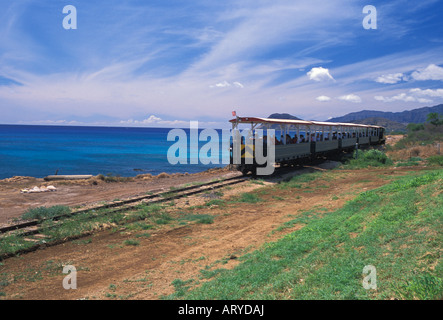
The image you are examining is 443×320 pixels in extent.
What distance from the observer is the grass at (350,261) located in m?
3.84

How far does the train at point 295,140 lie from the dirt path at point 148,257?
7.12 m

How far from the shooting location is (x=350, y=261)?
4.93 m

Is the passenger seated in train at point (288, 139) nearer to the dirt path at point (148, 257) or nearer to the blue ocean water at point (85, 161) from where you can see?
the dirt path at point (148, 257)

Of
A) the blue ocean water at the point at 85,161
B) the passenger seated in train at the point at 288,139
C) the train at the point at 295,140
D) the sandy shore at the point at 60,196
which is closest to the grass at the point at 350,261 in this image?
the sandy shore at the point at 60,196

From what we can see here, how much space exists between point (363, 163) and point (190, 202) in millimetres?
16845

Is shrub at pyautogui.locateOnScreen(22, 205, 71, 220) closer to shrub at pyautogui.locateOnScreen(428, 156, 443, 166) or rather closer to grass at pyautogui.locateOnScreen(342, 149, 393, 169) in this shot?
grass at pyautogui.locateOnScreen(342, 149, 393, 169)

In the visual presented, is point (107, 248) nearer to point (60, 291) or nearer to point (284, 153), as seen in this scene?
point (60, 291)

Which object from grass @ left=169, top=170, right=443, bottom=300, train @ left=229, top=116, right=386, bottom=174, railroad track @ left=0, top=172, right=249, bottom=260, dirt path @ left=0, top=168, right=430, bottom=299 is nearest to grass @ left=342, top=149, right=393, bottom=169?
train @ left=229, top=116, right=386, bottom=174

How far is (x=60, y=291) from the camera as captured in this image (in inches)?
218

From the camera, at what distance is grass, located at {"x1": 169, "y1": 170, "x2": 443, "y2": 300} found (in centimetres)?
384

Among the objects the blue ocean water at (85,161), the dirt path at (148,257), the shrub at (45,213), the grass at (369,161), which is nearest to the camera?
the dirt path at (148,257)

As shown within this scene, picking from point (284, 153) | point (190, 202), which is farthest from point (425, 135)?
point (190, 202)

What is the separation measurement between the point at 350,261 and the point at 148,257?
4474 mm

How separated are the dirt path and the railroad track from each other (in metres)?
1.06
